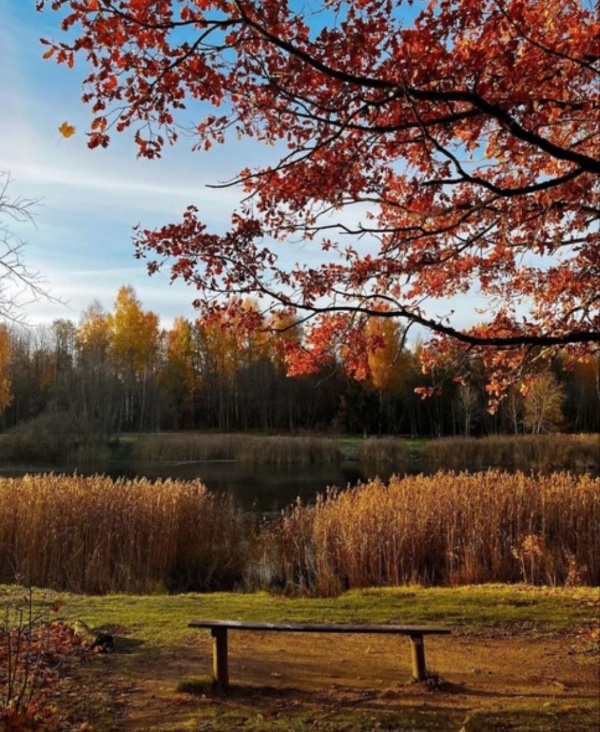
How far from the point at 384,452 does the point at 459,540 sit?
872 inches

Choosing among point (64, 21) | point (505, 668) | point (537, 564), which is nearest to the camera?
point (64, 21)

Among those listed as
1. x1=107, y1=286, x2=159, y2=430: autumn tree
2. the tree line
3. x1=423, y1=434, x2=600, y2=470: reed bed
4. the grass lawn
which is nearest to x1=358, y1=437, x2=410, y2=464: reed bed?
x1=423, y1=434, x2=600, y2=470: reed bed

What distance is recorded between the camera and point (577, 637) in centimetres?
597

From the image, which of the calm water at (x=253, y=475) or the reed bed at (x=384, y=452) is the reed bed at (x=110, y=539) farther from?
the reed bed at (x=384, y=452)

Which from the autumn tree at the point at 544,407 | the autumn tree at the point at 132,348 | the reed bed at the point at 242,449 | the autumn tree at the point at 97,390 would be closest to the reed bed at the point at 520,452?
the autumn tree at the point at 544,407

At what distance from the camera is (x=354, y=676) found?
15.7 feet

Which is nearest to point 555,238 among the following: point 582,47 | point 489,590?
point 582,47

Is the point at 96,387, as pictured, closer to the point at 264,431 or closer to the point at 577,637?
the point at 264,431

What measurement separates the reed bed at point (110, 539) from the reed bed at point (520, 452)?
19921mm

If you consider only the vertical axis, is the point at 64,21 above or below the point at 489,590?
above

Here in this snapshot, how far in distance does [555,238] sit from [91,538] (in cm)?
733

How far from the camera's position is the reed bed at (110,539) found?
9633 mm

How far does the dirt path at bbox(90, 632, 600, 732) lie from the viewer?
4148 millimetres

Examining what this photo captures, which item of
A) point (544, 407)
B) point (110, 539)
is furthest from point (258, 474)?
point (544, 407)
